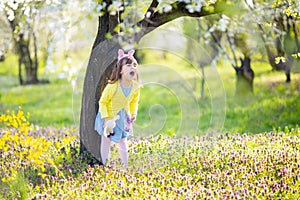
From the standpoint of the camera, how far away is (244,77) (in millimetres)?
14008

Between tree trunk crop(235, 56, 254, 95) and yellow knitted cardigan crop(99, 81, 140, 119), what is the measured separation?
7.48 metres

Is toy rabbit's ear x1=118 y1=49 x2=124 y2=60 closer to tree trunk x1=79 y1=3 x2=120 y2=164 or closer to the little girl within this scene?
the little girl

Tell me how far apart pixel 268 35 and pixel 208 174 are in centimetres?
737

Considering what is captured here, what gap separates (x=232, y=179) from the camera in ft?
18.4

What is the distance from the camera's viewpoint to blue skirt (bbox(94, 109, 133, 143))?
6664 mm

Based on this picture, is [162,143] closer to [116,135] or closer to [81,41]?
[116,135]

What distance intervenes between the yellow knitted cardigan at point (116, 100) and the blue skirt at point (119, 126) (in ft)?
0.25

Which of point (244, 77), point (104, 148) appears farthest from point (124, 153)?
point (244, 77)

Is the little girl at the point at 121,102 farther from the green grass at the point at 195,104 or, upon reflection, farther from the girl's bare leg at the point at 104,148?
the green grass at the point at 195,104

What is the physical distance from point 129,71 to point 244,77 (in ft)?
26.1

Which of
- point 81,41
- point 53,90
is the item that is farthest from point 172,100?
point 81,41

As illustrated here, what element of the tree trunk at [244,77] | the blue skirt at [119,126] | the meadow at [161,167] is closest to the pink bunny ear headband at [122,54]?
the blue skirt at [119,126]

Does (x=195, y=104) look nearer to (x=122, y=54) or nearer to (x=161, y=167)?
(x=122, y=54)

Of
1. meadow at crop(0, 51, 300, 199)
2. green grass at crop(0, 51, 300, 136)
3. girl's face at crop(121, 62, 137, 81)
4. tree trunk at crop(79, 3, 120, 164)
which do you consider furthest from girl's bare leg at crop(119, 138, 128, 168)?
→ green grass at crop(0, 51, 300, 136)
